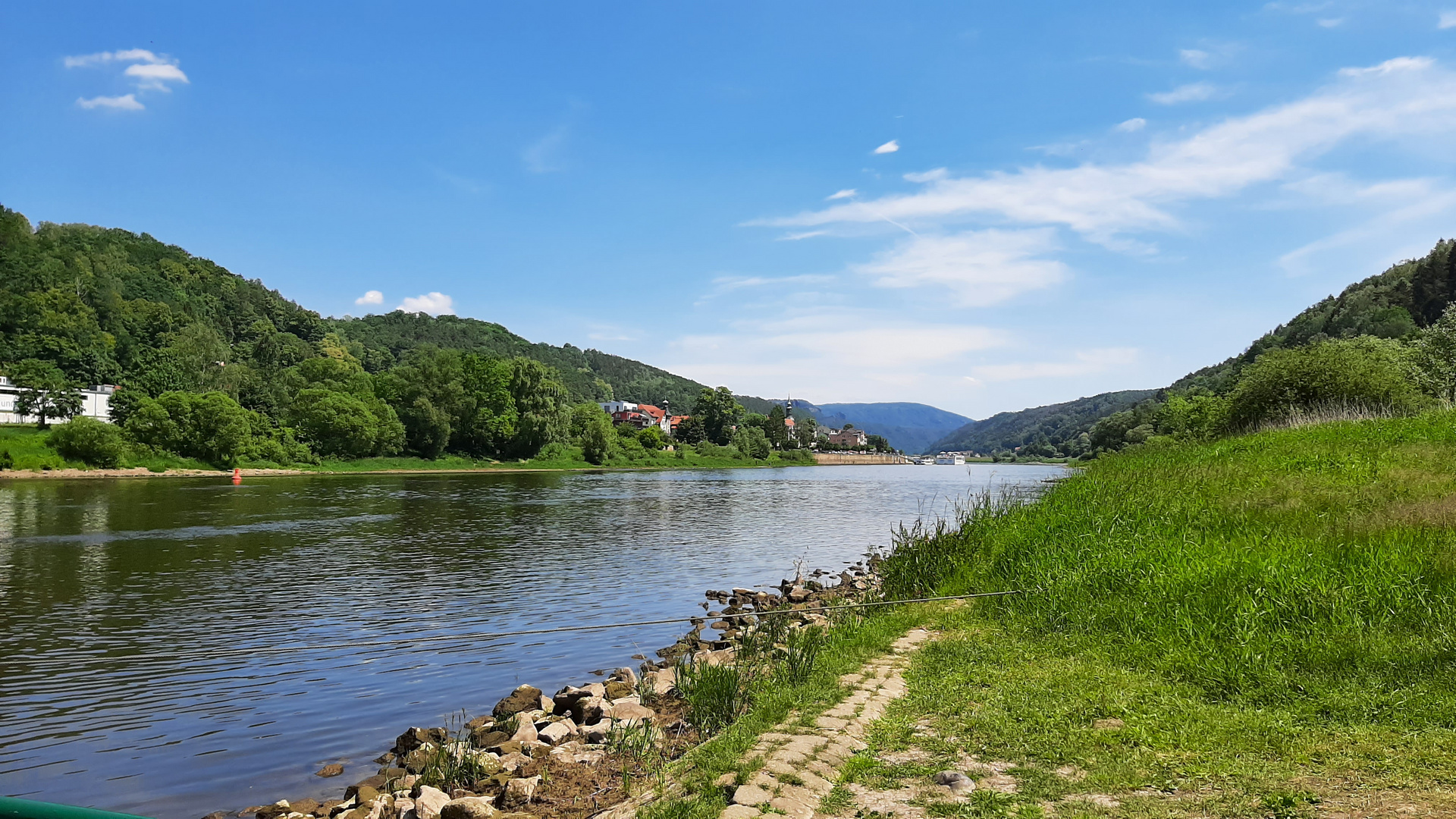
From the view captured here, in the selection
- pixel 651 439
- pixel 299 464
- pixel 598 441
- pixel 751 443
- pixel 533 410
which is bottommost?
pixel 299 464

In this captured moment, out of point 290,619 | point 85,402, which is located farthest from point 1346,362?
point 85,402

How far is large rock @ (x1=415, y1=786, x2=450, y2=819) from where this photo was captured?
754 cm

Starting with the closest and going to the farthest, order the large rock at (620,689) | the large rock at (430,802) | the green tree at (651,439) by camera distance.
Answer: the large rock at (430,802) → the large rock at (620,689) → the green tree at (651,439)

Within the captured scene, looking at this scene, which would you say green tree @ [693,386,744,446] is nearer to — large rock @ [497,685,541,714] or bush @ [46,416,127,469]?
bush @ [46,416,127,469]

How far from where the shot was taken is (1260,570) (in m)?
11.2

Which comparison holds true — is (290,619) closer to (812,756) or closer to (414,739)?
(414,739)

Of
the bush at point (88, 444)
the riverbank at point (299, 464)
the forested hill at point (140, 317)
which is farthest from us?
the forested hill at point (140, 317)

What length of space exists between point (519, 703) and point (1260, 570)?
1063 cm

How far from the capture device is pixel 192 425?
82062 millimetres

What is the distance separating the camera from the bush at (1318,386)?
33156 millimetres

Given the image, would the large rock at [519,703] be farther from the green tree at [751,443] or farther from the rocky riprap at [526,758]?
the green tree at [751,443]

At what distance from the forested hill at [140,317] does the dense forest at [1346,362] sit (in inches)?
4149

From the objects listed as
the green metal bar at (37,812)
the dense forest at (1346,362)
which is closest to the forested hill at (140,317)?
the dense forest at (1346,362)

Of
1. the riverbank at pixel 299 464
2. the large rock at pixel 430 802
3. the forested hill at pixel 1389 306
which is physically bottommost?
the large rock at pixel 430 802
